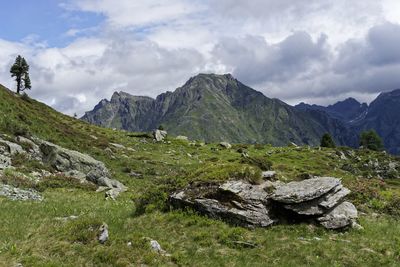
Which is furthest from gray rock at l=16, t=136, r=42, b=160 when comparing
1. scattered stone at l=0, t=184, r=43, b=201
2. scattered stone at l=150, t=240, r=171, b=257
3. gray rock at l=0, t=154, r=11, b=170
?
scattered stone at l=150, t=240, r=171, b=257

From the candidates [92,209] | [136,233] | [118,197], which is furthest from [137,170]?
[136,233]

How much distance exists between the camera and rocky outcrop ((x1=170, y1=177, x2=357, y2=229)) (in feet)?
71.2

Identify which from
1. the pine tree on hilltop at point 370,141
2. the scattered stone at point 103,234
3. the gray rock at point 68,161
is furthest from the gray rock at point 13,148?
the pine tree on hilltop at point 370,141

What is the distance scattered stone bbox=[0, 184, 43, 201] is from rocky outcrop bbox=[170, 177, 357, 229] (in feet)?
37.9

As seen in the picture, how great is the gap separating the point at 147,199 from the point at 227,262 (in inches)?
334

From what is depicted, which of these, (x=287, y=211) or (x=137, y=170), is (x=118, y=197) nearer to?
(x=287, y=211)

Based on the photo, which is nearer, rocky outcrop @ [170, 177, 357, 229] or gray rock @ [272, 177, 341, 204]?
rocky outcrop @ [170, 177, 357, 229]

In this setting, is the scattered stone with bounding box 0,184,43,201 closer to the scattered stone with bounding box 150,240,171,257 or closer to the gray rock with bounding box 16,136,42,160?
the scattered stone with bounding box 150,240,171,257

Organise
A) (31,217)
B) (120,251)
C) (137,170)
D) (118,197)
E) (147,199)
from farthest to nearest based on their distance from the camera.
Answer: (137,170) → (118,197) → (147,199) → (31,217) → (120,251)

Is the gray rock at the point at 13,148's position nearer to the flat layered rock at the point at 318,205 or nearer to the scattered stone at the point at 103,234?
the scattered stone at the point at 103,234

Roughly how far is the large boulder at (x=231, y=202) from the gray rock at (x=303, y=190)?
2.87 feet

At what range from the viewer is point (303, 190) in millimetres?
22391

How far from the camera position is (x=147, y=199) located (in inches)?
970

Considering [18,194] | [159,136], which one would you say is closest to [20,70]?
[159,136]
